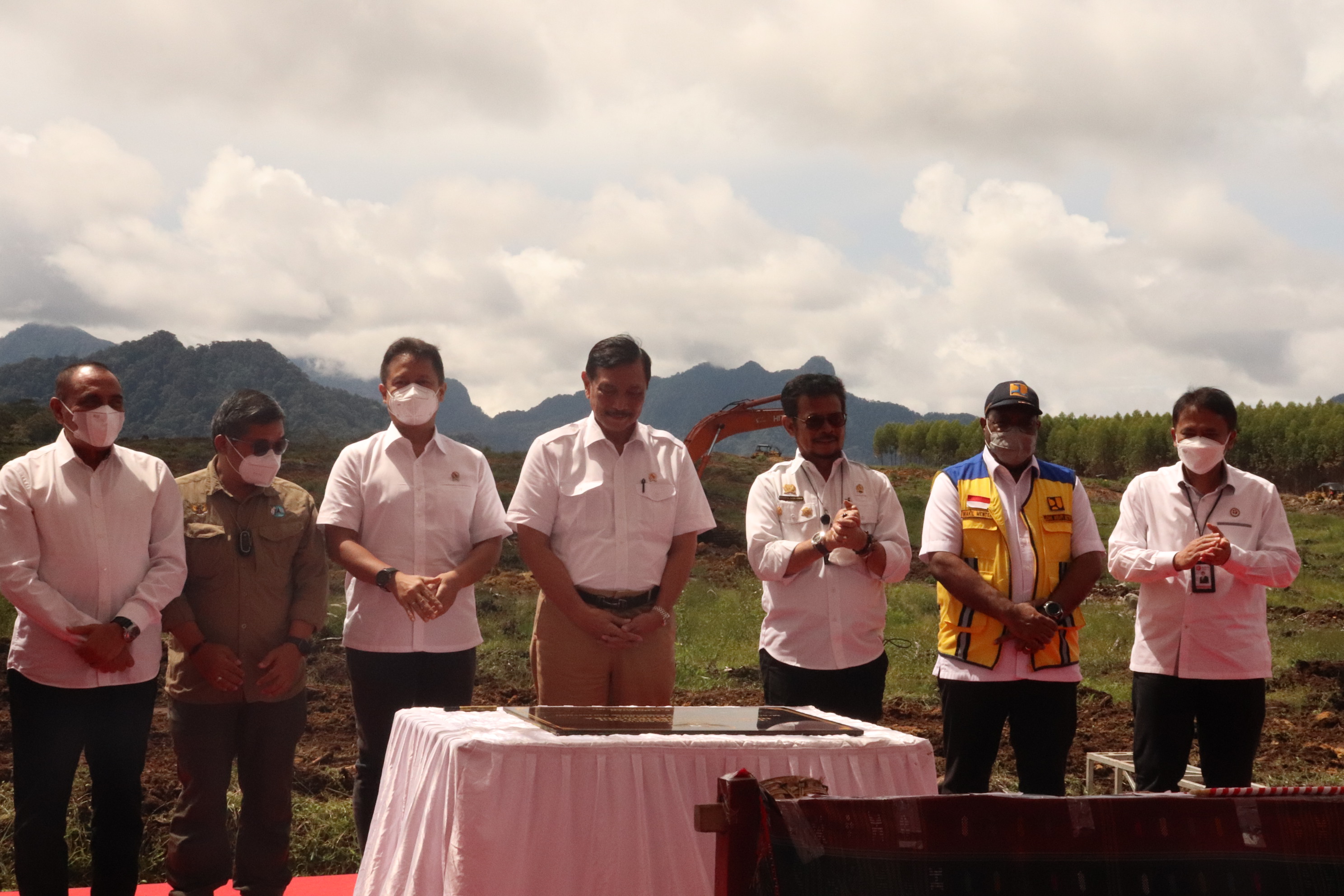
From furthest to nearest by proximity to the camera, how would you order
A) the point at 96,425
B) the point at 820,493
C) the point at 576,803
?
the point at 820,493, the point at 96,425, the point at 576,803

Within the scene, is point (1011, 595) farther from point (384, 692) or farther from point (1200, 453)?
point (384, 692)

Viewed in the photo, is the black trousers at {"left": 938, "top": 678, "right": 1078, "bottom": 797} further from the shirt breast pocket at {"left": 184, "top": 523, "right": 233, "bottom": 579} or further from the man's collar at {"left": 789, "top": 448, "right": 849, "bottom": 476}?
the shirt breast pocket at {"left": 184, "top": 523, "right": 233, "bottom": 579}

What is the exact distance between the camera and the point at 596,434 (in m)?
4.08

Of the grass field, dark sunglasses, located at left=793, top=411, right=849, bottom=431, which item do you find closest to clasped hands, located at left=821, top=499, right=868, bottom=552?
dark sunglasses, located at left=793, top=411, right=849, bottom=431

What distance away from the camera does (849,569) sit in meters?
4.08

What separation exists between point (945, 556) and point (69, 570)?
289 centimetres

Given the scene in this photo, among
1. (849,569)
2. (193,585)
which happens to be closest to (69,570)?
(193,585)

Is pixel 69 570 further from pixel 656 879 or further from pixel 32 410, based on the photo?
pixel 32 410

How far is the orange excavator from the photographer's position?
556 inches

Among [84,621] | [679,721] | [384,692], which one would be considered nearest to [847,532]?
[679,721]

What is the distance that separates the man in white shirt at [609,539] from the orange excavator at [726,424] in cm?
990

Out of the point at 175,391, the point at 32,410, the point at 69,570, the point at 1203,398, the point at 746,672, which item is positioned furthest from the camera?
the point at 175,391

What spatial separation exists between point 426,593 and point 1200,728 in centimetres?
284

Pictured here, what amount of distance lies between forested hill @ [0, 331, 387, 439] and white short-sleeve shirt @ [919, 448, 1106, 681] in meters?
45.0
